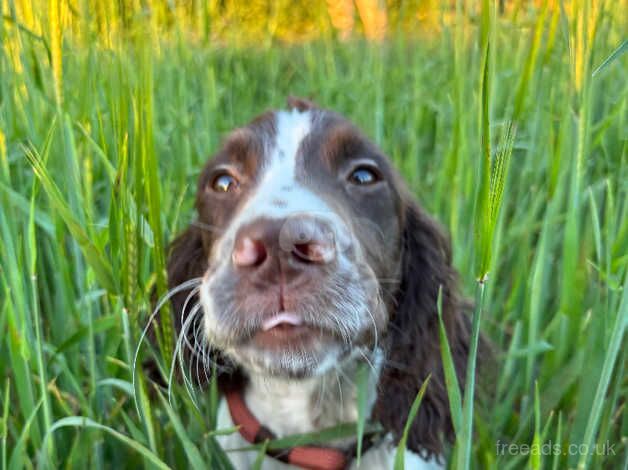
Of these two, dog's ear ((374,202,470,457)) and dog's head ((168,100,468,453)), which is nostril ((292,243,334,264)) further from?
dog's ear ((374,202,470,457))

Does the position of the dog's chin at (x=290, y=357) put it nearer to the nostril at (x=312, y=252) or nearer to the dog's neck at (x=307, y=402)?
the nostril at (x=312, y=252)

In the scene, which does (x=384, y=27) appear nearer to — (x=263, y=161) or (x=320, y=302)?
(x=263, y=161)

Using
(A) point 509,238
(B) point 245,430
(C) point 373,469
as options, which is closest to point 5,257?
(B) point 245,430

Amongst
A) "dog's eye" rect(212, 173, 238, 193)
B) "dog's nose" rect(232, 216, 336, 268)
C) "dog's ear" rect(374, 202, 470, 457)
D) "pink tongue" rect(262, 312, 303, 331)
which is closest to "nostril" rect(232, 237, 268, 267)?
"dog's nose" rect(232, 216, 336, 268)

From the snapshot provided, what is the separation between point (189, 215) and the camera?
2246 millimetres

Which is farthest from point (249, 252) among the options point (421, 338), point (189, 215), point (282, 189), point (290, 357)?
point (189, 215)

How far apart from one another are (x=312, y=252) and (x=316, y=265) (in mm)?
49

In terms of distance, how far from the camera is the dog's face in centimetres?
113

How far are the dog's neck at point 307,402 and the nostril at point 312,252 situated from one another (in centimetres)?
53

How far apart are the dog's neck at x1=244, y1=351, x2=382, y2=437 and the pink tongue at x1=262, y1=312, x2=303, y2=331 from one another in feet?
1.39

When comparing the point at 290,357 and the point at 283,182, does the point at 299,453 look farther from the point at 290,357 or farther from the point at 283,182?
→ the point at 283,182

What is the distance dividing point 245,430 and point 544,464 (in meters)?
0.69

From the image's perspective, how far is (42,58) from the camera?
1.55m

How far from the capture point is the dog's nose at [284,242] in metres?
1.08
